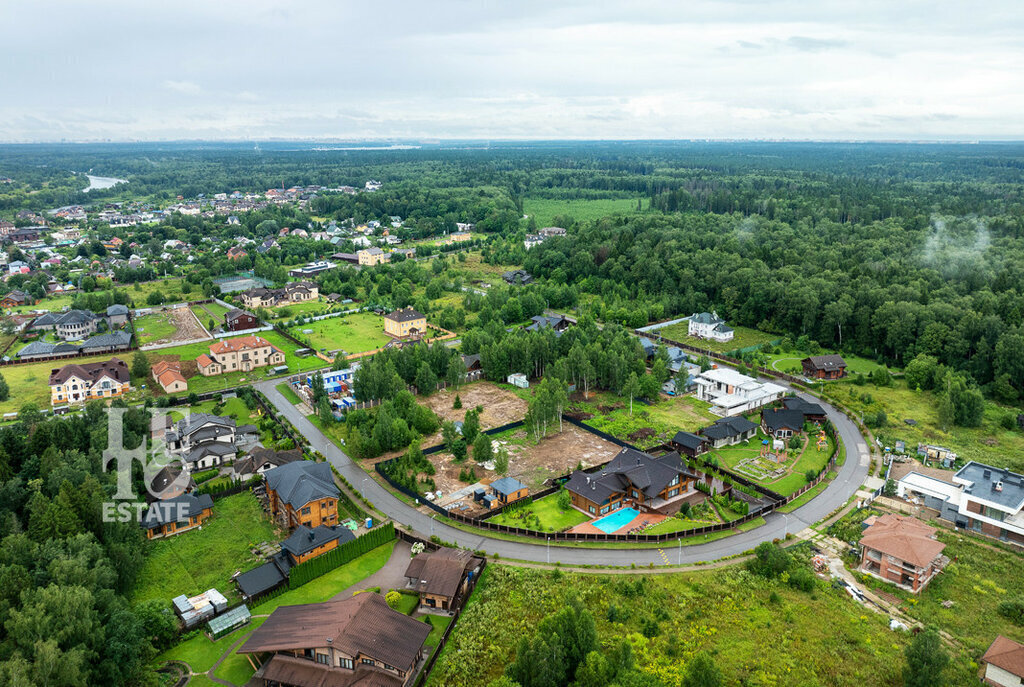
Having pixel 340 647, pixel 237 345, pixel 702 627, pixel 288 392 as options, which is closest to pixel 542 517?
pixel 702 627

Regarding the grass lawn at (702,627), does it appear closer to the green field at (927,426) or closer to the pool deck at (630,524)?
the pool deck at (630,524)

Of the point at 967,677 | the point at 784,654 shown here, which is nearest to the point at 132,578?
the point at 784,654

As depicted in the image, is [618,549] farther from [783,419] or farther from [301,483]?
[783,419]

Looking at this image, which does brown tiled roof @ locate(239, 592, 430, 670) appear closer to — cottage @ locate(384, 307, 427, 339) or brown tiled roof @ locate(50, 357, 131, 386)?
brown tiled roof @ locate(50, 357, 131, 386)

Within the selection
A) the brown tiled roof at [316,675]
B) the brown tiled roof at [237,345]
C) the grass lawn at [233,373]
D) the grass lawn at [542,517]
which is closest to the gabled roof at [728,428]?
the grass lawn at [542,517]

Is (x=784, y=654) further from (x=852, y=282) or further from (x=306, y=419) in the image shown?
(x=852, y=282)

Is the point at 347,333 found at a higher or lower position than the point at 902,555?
lower
